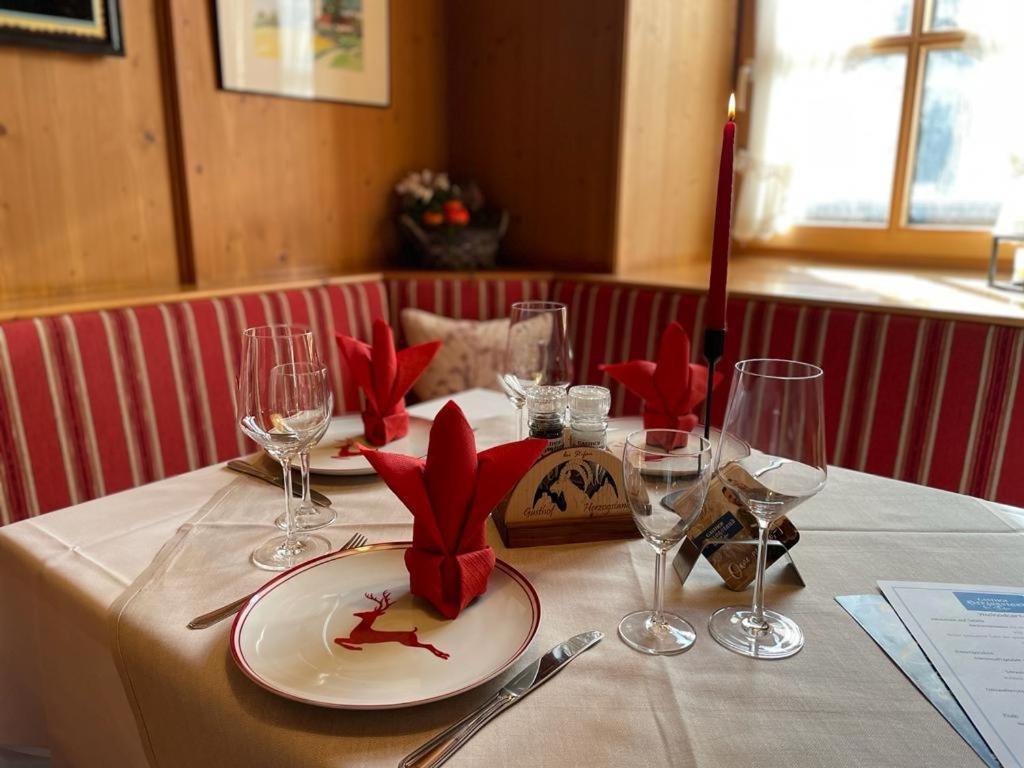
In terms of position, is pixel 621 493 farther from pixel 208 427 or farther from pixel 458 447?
pixel 208 427

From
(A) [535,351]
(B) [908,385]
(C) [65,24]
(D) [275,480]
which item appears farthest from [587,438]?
(C) [65,24]

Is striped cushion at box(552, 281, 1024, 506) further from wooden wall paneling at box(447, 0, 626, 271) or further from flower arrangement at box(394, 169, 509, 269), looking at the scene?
flower arrangement at box(394, 169, 509, 269)

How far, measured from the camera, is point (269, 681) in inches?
23.7

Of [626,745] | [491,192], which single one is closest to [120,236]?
[491,192]

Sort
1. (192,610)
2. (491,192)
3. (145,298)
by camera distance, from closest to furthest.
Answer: (192,610), (145,298), (491,192)

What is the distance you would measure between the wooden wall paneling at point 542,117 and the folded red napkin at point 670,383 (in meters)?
1.43

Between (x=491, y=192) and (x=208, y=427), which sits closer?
(x=208, y=427)

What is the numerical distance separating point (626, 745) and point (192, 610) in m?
0.42

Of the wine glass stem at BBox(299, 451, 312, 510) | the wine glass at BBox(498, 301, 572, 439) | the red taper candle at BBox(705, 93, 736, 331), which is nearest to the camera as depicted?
the red taper candle at BBox(705, 93, 736, 331)

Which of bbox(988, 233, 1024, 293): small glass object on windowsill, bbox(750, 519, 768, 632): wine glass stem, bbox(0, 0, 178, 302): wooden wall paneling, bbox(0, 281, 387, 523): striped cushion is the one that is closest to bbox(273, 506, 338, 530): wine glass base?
bbox(750, 519, 768, 632): wine glass stem

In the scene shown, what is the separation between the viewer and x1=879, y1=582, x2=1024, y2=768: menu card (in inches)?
22.8

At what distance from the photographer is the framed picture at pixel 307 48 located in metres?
2.11

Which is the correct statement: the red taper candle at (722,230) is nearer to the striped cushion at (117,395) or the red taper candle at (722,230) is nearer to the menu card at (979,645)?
the menu card at (979,645)

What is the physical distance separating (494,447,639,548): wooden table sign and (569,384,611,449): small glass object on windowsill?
0.02 m
